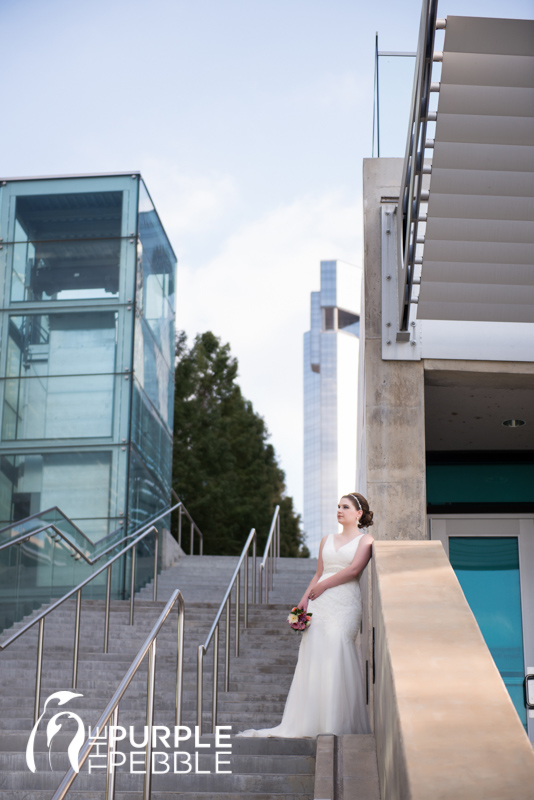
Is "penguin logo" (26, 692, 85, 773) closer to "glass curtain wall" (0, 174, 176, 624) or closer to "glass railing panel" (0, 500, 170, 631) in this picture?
"glass railing panel" (0, 500, 170, 631)

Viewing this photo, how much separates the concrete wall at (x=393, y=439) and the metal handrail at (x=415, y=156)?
16.2 inches

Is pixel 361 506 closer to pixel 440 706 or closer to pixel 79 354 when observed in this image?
pixel 440 706

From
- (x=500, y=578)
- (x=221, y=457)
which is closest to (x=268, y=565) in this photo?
(x=500, y=578)

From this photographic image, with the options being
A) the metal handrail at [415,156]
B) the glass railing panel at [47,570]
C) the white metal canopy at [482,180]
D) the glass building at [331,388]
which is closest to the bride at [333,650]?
the metal handrail at [415,156]

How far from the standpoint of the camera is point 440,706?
3.04m

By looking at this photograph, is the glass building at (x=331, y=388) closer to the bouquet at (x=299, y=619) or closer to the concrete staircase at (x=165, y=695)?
the concrete staircase at (x=165, y=695)

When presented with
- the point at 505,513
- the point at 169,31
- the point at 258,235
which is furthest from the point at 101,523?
the point at 258,235

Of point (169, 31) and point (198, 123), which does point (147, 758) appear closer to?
point (169, 31)

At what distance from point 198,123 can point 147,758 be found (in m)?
22.1

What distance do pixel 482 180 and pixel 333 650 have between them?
316 centimetres

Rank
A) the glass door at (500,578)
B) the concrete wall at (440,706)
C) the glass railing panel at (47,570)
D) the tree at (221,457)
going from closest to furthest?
the concrete wall at (440,706)
the glass railing panel at (47,570)
the glass door at (500,578)
the tree at (221,457)

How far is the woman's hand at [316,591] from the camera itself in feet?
19.7

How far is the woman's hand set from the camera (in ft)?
19.7

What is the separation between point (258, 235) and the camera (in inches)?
2363
